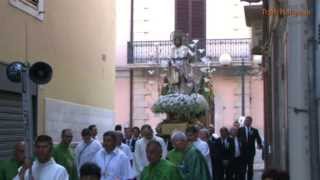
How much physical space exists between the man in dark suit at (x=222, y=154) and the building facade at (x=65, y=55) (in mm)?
3820

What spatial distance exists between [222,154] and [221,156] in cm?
5

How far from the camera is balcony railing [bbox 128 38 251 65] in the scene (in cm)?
3609

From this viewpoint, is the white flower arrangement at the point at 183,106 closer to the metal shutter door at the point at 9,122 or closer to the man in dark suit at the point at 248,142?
the man in dark suit at the point at 248,142

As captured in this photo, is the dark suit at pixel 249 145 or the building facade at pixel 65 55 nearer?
the building facade at pixel 65 55

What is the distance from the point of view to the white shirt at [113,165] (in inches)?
394

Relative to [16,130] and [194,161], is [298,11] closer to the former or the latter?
[194,161]

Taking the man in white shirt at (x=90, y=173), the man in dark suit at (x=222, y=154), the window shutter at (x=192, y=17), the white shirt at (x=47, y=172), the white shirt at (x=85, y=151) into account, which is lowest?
the man in dark suit at (x=222, y=154)

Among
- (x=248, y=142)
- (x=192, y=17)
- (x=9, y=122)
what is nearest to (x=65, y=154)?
(x=9, y=122)

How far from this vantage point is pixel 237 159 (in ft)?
59.0

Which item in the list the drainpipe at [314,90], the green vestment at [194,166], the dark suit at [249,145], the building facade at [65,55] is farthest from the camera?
the dark suit at [249,145]

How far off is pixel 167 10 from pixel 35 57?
21536 millimetres

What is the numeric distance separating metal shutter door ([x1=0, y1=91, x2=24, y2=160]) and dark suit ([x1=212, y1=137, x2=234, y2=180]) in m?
4.81

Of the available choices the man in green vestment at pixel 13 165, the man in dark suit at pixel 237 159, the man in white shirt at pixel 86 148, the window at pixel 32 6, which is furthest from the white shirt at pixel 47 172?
the man in dark suit at pixel 237 159

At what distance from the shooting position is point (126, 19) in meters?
37.4
